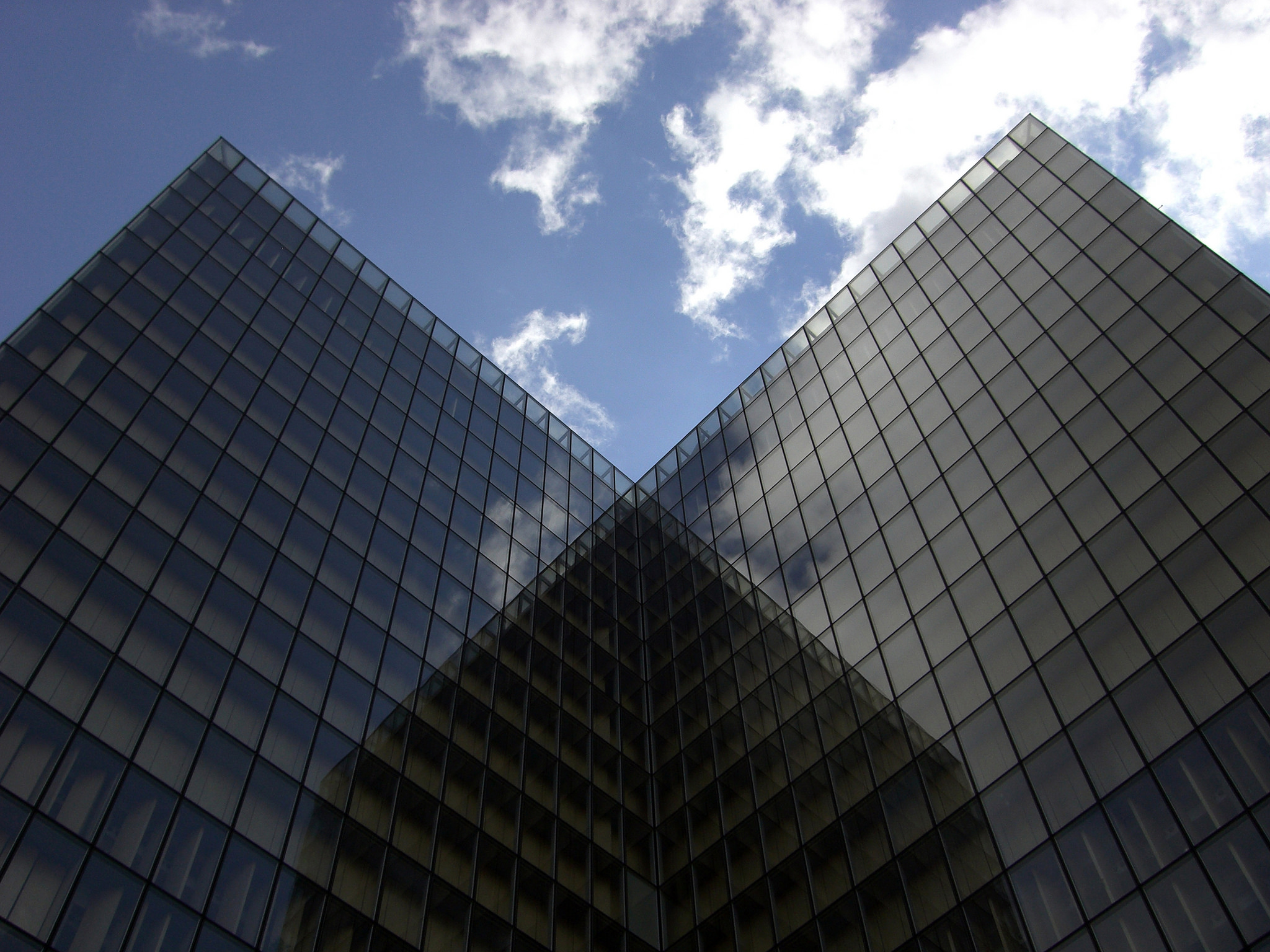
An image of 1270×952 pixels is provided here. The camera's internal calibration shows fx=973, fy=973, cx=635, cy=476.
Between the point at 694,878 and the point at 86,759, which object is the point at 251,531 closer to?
the point at 86,759

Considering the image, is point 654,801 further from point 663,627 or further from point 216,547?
point 216,547

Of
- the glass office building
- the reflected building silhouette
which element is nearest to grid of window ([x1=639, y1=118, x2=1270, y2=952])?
the glass office building

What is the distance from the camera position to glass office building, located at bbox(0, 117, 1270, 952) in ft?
66.8

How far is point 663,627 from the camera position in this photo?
126 feet

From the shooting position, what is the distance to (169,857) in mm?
20000

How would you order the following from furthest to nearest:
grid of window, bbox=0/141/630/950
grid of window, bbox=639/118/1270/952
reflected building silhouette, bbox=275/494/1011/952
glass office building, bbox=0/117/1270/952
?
reflected building silhouette, bbox=275/494/1011/952, glass office building, bbox=0/117/1270/952, grid of window, bbox=639/118/1270/952, grid of window, bbox=0/141/630/950

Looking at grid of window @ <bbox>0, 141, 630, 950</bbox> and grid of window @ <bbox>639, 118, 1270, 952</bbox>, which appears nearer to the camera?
grid of window @ <bbox>0, 141, 630, 950</bbox>

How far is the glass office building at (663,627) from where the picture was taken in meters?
20.4

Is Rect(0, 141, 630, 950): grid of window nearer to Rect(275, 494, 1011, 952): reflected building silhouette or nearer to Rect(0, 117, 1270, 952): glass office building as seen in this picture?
Rect(0, 117, 1270, 952): glass office building

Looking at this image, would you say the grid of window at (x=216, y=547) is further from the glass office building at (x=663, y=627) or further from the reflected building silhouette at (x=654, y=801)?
the reflected building silhouette at (x=654, y=801)

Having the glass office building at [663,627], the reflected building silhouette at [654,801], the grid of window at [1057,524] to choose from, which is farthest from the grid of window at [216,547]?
the grid of window at [1057,524]

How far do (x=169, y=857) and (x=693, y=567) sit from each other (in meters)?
23.1

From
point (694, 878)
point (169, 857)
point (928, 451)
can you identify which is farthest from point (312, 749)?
point (928, 451)

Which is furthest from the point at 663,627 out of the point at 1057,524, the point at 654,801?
the point at 1057,524
